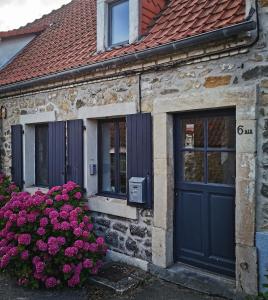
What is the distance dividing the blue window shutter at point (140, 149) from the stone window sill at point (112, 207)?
299 millimetres

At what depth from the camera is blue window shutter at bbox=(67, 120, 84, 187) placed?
5.49 meters

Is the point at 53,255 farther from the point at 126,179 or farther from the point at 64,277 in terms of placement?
the point at 126,179

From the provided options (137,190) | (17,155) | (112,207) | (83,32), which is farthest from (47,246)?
(83,32)

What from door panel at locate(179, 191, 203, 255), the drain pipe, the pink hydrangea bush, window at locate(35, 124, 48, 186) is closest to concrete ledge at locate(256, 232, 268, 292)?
door panel at locate(179, 191, 203, 255)

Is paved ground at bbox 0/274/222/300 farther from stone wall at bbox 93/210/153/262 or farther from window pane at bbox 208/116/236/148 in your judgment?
window pane at bbox 208/116/236/148

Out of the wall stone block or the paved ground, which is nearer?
the wall stone block

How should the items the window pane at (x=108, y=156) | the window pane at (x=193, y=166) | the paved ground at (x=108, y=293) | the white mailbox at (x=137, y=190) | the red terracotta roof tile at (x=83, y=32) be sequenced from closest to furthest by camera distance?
1. the paved ground at (x=108, y=293)
2. the red terracotta roof tile at (x=83, y=32)
3. the window pane at (x=193, y=166)
4. the white mailbox at (x=137, y=190)
5. the window pane at (x=108, y=156)

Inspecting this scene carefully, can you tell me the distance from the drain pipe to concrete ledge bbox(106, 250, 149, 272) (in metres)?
2.88

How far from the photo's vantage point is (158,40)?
14.7ft

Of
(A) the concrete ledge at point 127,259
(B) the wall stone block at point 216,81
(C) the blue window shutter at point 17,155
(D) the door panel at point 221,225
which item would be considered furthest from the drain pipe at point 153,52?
(A) the concrete ledge at point 127,259

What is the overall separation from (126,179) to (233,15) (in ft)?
9.01

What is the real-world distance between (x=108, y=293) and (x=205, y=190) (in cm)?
180

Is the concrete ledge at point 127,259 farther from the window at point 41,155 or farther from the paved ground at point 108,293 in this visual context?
the window at point 41,155

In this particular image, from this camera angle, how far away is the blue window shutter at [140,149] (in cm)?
454
